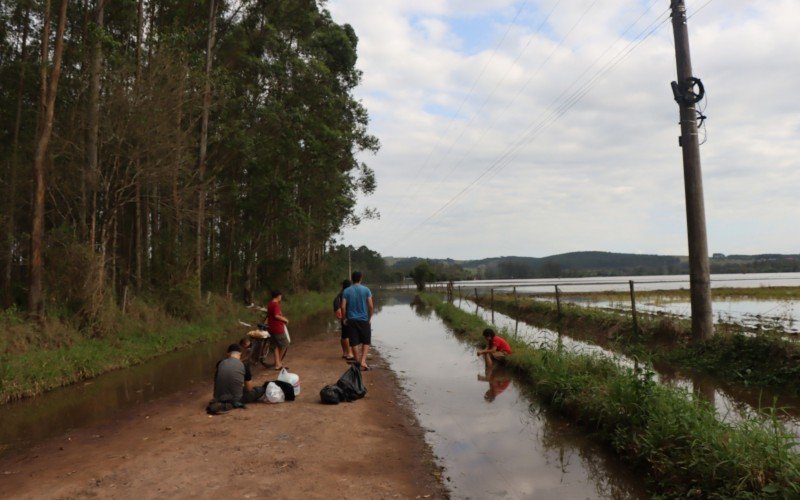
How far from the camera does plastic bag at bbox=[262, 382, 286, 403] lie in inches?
304

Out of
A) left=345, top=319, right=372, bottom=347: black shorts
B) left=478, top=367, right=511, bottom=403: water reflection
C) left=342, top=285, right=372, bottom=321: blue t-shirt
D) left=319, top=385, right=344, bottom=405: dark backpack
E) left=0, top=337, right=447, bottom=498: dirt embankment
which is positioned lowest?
left=478, top=367, right=511, bottom=403: water reflection

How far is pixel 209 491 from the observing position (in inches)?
175

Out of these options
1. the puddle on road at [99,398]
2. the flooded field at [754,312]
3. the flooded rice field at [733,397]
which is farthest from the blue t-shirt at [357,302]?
the flooded field at [754,312]

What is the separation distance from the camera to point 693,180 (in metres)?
10.7

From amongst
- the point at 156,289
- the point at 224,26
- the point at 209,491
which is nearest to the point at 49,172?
the point at 156,289

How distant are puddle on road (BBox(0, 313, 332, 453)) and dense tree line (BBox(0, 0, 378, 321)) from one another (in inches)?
104

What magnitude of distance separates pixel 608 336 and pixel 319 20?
22014 millimetres

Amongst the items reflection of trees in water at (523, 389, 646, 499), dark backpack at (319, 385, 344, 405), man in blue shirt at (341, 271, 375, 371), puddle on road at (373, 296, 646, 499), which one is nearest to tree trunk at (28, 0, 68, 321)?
man in blue shirt at (341, 271, 375, 371)

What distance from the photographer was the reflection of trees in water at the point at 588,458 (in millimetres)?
4637

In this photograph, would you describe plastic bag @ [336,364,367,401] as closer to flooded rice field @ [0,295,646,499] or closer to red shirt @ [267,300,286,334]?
flooded rice field @ [0,295,646,499]

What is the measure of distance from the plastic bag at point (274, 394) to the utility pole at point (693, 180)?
8418 millimetres

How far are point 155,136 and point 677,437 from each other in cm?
1499

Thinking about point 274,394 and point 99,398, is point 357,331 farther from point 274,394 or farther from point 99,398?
point 99,398

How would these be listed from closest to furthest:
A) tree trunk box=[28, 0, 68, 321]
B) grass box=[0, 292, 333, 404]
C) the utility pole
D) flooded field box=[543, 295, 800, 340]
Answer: grass box=[0, 292, 333, 404] → the utility pole → flooded field box=[543, 295, 800, 340] → tree trunk box=[28, 0, 68, 321]
